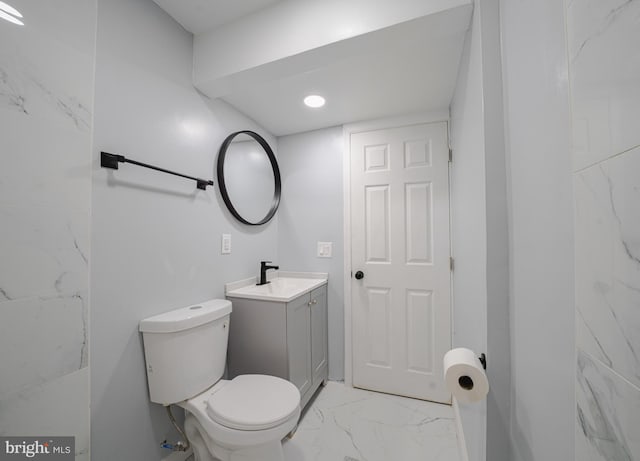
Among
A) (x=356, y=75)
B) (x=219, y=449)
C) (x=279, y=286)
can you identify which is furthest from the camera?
(x=279, y=286)

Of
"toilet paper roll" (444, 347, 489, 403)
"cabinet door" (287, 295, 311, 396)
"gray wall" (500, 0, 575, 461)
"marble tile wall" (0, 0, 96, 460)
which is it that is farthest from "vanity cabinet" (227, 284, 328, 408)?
"gray wall" (500, 0, 575, 461)

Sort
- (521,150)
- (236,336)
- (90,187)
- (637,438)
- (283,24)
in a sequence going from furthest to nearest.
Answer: (236,336)
(283,24)
(90,187)
(521,150)
(637,438)

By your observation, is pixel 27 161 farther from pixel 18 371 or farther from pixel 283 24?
pixel 283 24

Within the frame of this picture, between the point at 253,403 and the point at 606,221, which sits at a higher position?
the point at 606,221

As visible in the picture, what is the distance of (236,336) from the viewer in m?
1.59

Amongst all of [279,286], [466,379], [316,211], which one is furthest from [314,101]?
[466,379]

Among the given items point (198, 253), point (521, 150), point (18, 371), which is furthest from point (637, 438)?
point (198, 253)

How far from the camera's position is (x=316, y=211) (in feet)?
7.16

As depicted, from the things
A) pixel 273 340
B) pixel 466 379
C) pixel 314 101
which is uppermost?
pixel 314 101

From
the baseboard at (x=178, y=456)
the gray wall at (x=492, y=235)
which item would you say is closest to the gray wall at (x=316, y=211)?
the baseboard at (x=178, y=456)

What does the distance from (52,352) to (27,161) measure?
0.61 meters

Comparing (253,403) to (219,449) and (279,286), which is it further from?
(279,286)

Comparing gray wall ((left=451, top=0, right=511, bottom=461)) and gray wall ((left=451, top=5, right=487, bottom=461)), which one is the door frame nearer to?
gray wall ((left=451, top=5, right=487, bottom=461))

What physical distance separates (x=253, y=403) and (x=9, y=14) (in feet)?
5.22
